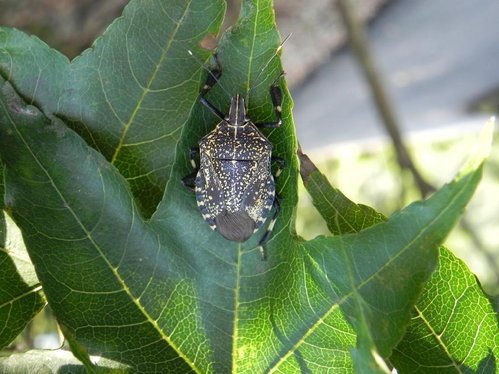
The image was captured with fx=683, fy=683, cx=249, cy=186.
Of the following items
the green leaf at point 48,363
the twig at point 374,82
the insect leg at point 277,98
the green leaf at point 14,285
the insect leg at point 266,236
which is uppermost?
the twig at point 374,82

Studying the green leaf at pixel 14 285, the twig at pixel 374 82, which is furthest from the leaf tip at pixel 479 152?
the twig at pixel 374 82

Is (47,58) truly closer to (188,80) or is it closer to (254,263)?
(188,80)

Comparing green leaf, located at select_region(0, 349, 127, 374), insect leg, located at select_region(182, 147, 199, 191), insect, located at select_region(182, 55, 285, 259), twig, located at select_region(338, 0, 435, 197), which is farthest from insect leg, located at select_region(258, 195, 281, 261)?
twig, located at select_region(338, 0, 435, 197)

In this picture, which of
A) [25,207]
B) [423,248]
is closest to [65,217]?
[25,207]

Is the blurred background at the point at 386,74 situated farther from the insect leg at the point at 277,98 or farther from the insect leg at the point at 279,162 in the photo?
the insect leg at the point at 277,98

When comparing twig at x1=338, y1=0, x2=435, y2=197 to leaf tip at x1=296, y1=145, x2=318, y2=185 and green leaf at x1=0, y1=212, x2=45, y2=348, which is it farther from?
green leaf at x1=0, y1=212, x2=45, y2=348

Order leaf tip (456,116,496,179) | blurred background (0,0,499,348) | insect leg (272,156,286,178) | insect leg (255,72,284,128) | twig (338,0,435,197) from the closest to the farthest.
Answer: leaf tip (456,116,496,179)
insect leg (255,72,284,128)
insect leg (272,156,286,178)
twig (338,0,435,197)
blurred background (0,0,499,348)

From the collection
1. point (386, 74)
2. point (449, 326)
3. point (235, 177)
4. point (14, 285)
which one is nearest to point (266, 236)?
point (449, 326)
